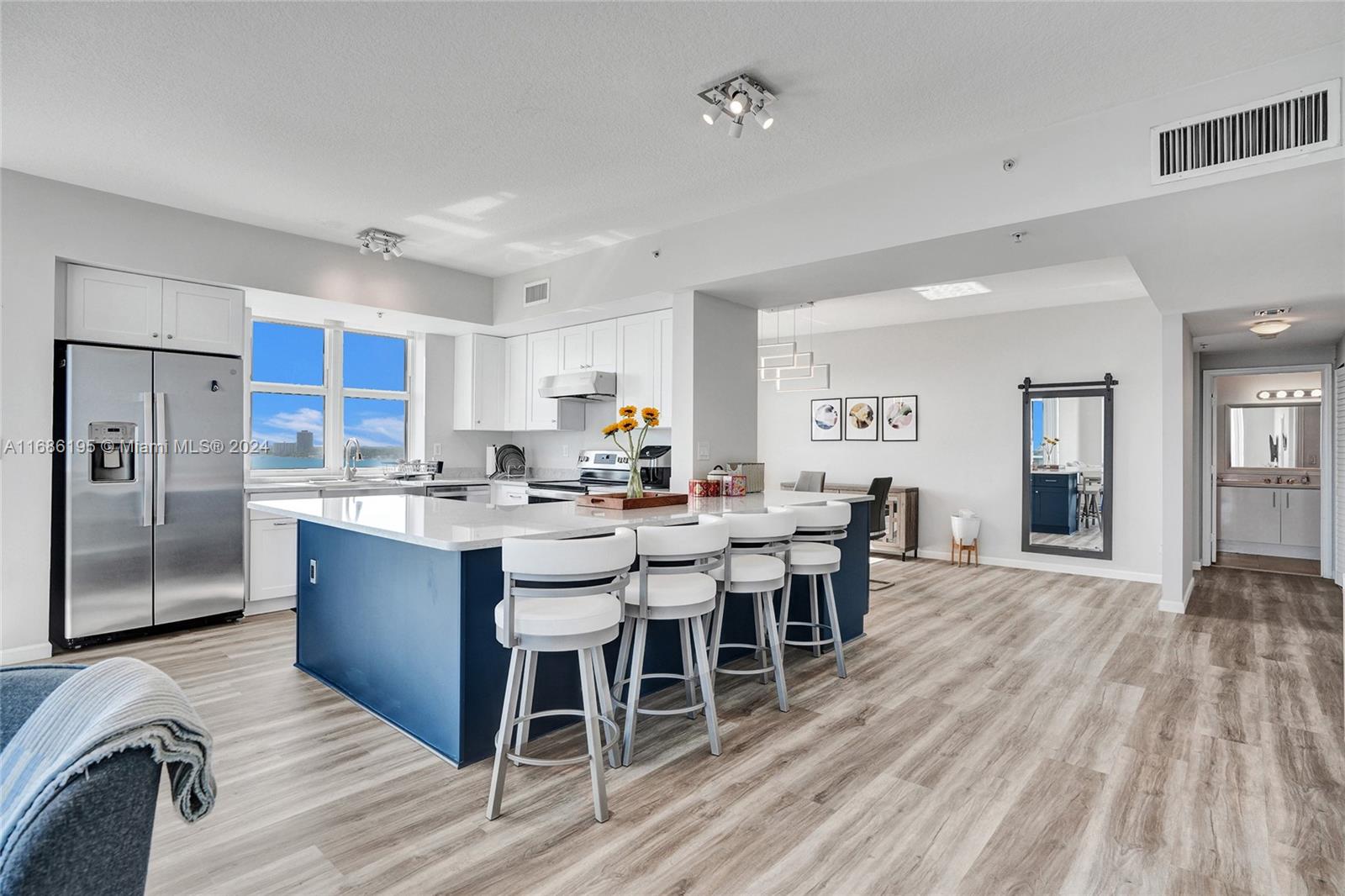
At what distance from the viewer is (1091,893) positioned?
1904 mm

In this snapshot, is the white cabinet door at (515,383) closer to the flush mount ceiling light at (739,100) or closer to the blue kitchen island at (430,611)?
the blue kitchen island at (430,611)

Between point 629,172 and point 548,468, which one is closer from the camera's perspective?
point 629,172

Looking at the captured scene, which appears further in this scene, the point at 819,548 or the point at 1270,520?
the point at 1270,520

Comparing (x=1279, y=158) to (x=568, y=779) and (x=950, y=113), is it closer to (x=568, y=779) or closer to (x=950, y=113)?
(x=950, y=113)

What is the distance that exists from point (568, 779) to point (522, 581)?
2.66 feet

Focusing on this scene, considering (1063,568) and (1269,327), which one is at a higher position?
(1269,327)

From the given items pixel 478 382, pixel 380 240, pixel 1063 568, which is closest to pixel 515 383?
pixel 478 382

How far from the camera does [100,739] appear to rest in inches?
34.5

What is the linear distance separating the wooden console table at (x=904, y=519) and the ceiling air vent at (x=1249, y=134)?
4.79m

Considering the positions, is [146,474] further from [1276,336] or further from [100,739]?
[1276,336]

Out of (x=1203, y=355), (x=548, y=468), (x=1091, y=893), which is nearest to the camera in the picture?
(x=1091, y=893)

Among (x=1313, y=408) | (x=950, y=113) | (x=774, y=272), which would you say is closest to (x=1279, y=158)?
(x=950, y=113)

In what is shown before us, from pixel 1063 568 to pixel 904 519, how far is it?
157 cm

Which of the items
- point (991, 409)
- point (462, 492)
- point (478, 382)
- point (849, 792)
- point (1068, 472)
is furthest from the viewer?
point (991, 409)
